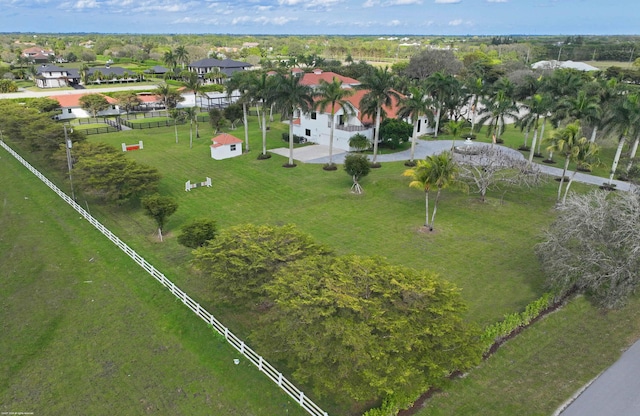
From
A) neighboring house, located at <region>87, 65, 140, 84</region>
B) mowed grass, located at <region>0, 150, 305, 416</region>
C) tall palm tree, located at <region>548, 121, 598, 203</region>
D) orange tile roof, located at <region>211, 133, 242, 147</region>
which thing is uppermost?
tall palm tree, located at <region>548, 121, 598, 203</region>

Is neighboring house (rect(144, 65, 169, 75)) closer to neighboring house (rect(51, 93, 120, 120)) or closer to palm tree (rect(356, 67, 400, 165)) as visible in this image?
neighboring house (rect(51, 93, 120, 120))

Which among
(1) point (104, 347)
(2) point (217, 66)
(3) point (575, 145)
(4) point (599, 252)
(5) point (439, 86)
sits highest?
(5) point (439, 86)

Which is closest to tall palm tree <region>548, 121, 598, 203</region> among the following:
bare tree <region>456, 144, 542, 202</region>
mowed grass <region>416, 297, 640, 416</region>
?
bare tree <region>456, 144, 542, 202</region>

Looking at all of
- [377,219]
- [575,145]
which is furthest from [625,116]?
[377,219]

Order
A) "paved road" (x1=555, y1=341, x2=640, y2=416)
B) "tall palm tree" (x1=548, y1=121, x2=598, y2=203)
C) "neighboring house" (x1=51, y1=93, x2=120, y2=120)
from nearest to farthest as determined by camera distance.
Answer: "paved road" (x1=555, y1=341, x2=640, y2=416) → "tall palm tree" (x1=548, y1=121, x2=598, y2=203) → "neighboring house" (x1=51, y1=93, x2=120, y2=120)

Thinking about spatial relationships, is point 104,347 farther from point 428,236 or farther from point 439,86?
point 439,86

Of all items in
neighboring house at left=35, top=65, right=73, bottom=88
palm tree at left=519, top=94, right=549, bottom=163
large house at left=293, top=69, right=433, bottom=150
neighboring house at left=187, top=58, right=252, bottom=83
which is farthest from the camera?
neighboring house at left=187, top=58, right=252, bottom=83
